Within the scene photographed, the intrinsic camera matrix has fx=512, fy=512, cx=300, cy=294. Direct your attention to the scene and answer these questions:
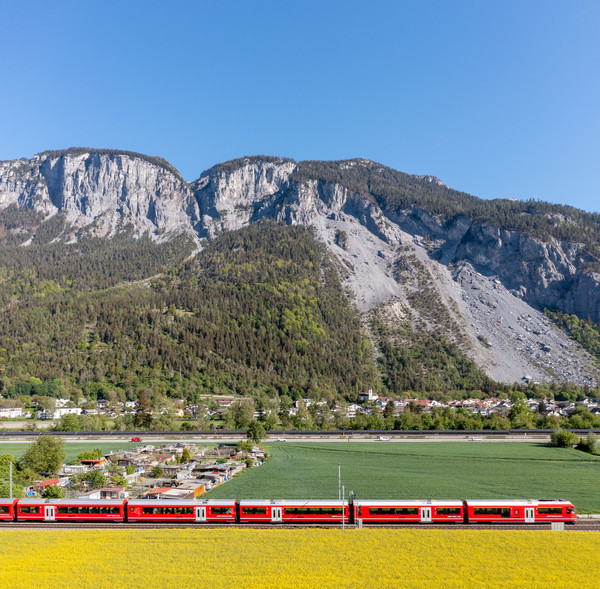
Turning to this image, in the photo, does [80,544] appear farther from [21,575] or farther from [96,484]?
[96,484]

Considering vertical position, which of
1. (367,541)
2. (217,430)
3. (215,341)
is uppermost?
(215,341)

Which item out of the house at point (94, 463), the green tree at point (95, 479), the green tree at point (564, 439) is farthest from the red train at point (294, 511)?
the green tree at point (564, 439)

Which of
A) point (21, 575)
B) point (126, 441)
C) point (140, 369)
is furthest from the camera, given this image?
point (140, 369)

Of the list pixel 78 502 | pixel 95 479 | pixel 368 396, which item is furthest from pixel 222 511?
pixel 368 396

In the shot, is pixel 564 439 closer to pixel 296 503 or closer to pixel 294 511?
pixel 296 503

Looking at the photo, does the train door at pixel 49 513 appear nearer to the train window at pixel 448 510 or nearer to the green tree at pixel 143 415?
the train window at pixel 448 510

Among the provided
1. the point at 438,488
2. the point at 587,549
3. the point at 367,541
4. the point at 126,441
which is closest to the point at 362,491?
the point at 438,488
